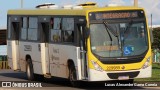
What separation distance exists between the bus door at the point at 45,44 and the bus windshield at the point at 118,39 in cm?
425

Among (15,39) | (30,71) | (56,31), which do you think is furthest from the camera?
(15,39)

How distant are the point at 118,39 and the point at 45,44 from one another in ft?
16.1

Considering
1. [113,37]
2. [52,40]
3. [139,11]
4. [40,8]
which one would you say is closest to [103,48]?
[113,37]

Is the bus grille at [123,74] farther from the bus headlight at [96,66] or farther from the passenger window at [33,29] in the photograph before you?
the passenger window at [33,29]

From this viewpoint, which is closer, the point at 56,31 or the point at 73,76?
the point at 73,76

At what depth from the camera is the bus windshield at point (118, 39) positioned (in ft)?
70.9

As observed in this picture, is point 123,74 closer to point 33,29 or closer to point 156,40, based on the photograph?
point 33,29

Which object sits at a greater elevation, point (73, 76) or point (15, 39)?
point (15, 39)

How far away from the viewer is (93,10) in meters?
21.9

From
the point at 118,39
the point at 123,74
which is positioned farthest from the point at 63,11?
the point at 123,74

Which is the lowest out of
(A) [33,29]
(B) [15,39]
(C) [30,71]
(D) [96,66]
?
(C) [30,71]

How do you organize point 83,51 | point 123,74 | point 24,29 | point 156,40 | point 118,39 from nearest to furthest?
point 123,74 → point 118,39 → point 83,51 → point 24,29 → point 156,40

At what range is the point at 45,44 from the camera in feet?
84.8

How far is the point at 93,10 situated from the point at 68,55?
2203 millimetres
